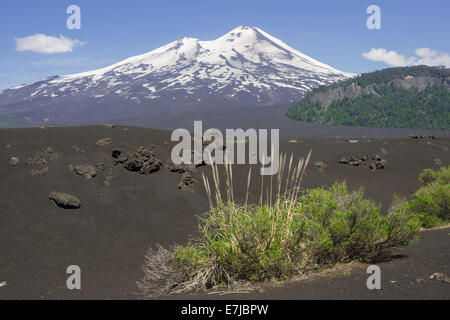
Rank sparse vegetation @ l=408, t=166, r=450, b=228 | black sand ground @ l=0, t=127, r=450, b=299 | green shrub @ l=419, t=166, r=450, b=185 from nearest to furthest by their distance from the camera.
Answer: black sand ground @ l=0, t=127, r=450, b=299
sparse vegetation @ l=408, t=166, r=450, b=228
green shrub @ l=419, t=166, r=450, b=185

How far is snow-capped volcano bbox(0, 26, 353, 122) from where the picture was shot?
420 feet

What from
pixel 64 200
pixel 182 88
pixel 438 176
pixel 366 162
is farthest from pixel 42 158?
pixel 182 88

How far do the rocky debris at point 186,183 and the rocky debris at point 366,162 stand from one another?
9612 mm

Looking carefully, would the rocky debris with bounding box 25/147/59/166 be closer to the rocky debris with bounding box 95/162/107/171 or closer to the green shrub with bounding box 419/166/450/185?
the rocky debris with bounding box 95/162/107/171

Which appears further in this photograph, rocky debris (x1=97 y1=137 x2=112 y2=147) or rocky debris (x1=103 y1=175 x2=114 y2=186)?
rocky debris (x1=97 y1=137 x2=112 y2=147)

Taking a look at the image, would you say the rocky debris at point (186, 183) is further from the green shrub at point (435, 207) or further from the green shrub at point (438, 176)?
the green shrub at point (438, 176)

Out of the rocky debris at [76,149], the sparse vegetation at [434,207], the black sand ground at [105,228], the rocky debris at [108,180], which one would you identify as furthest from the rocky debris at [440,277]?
the rocky debris at [76,149]

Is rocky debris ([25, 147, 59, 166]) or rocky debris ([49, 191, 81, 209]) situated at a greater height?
rocky debris ([25, 147, 59, 166])

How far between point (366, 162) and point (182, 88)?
13317 centimetres

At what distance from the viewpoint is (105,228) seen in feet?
28.9

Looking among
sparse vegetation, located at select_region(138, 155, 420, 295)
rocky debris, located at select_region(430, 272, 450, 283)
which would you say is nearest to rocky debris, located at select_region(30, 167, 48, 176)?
sparse vegetation, located at select_region(138, 155, 420, 295)

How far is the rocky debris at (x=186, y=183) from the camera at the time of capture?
11.9 m

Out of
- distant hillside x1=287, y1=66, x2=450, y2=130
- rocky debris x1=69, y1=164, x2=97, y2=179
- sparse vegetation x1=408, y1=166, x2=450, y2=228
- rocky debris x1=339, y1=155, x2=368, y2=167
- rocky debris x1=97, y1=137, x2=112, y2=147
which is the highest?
distant hillside x1=287, y1=66, x2=450, y2=130

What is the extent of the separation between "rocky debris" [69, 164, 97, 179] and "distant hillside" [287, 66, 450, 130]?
6511 centimetres
